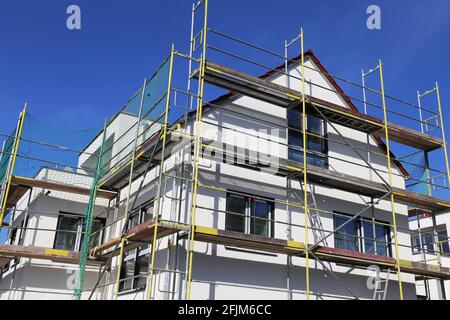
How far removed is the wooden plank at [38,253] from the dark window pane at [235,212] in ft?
12.1

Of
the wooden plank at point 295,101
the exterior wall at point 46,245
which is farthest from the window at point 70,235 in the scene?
the wooden plank at point 295,101

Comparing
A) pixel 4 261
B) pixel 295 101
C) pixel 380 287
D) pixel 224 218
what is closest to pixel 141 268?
pixel 224 218

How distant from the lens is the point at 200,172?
32.2 ft

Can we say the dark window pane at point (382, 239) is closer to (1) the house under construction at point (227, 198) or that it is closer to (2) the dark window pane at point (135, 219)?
(1) the house under construction at point (227, 198)

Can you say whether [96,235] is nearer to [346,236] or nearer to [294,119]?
[294,119]

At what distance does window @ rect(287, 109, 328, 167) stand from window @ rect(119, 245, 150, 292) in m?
4.15

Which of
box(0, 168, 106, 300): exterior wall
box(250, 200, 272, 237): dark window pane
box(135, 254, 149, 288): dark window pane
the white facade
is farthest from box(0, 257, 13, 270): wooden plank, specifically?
box(250, 200, 272, 237): dark window pane

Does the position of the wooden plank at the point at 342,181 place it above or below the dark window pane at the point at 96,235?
above

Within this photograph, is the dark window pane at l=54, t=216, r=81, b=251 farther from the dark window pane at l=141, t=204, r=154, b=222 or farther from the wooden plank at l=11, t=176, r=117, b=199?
the dark window pane at l=141, t=204, r=154, b=222

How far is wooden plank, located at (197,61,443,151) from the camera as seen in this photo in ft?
33.5

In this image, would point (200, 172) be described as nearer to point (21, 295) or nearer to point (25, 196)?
point (21, 295)

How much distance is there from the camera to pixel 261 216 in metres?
10.4

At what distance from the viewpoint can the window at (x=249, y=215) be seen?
9.98m

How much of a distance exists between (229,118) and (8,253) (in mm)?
5643
